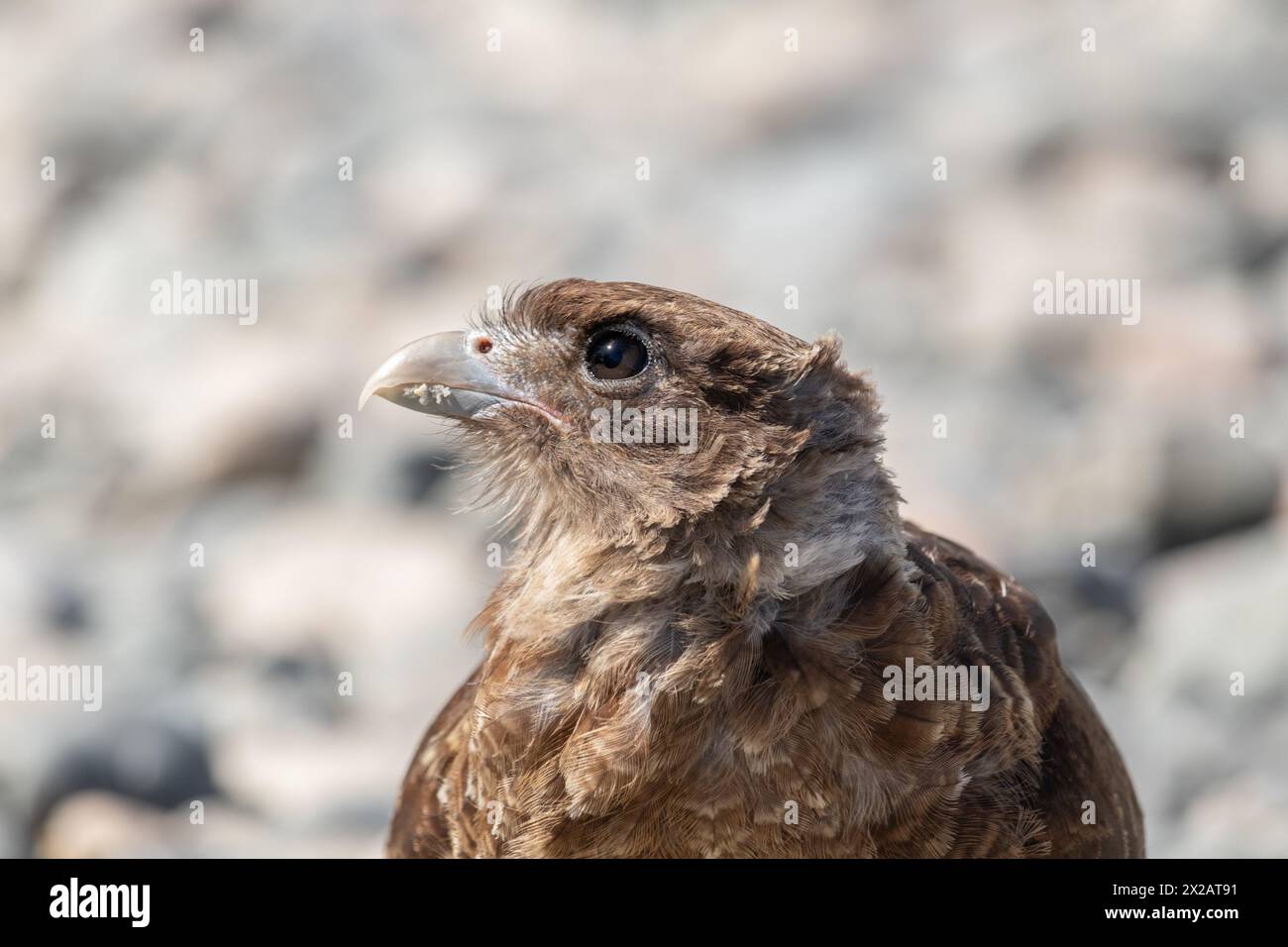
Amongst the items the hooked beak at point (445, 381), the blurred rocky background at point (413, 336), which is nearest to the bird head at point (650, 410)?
the hooked beak at point (445, 381)

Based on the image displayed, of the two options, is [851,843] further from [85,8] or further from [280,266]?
[85,8]

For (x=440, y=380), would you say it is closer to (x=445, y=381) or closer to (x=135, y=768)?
(x=445, y=381)

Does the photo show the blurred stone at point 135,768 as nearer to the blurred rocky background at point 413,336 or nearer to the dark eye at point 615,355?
the blurred rocky background at point 413,336

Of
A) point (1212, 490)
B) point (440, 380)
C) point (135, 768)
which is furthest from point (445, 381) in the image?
point (1212, 490)

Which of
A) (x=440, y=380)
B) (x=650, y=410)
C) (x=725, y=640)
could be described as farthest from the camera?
(x=440, y=380)

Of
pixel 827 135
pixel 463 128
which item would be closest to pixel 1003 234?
pixel 827 135

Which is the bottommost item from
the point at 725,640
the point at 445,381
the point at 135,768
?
the point at 135,768

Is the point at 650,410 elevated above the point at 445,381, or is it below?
below
